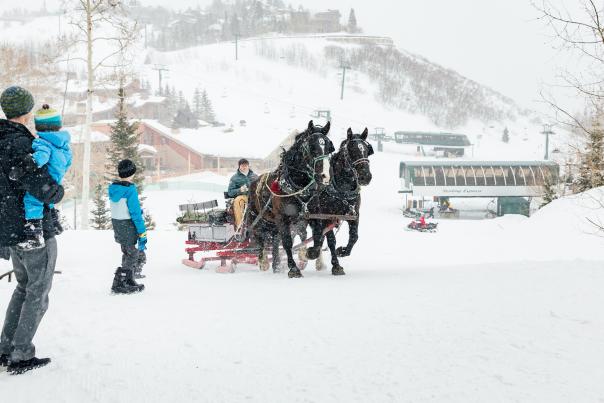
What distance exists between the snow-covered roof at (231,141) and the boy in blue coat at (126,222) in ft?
162

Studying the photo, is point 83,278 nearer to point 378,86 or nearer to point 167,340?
point 167,340

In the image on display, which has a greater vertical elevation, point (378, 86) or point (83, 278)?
point (378, 86)

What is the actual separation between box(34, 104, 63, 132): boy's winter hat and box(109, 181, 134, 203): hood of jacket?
115 inches

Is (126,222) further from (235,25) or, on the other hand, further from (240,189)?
(235,25)

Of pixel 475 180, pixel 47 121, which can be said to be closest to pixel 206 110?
pixel 475 180

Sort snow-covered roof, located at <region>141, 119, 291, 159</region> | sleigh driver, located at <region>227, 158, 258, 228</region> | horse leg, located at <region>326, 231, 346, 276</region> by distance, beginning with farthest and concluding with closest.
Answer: snow-covered roof, located at <region>141, 119, 291, 159</region> < sleigh driver, located at <region>227, 158, 258, 228</region> < horse leg, located at <region>326, 231, 346, 276</region>

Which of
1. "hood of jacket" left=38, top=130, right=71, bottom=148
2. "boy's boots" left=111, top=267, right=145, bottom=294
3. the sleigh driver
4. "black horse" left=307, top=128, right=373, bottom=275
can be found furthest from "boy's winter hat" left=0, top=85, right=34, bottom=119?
the sleigh driver

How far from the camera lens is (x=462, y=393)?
11.1 ft

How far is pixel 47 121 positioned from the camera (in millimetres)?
3936

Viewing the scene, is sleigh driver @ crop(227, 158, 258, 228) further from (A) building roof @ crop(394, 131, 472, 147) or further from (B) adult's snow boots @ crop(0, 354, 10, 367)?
(A) building roof @ crop(394, 131, 472, 147)

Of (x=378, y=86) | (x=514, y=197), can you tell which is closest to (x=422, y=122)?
(x=378, y=86)

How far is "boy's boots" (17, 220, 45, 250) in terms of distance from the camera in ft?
12.3

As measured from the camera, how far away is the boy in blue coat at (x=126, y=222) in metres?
6.87

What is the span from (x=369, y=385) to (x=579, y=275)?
459 centimetres
